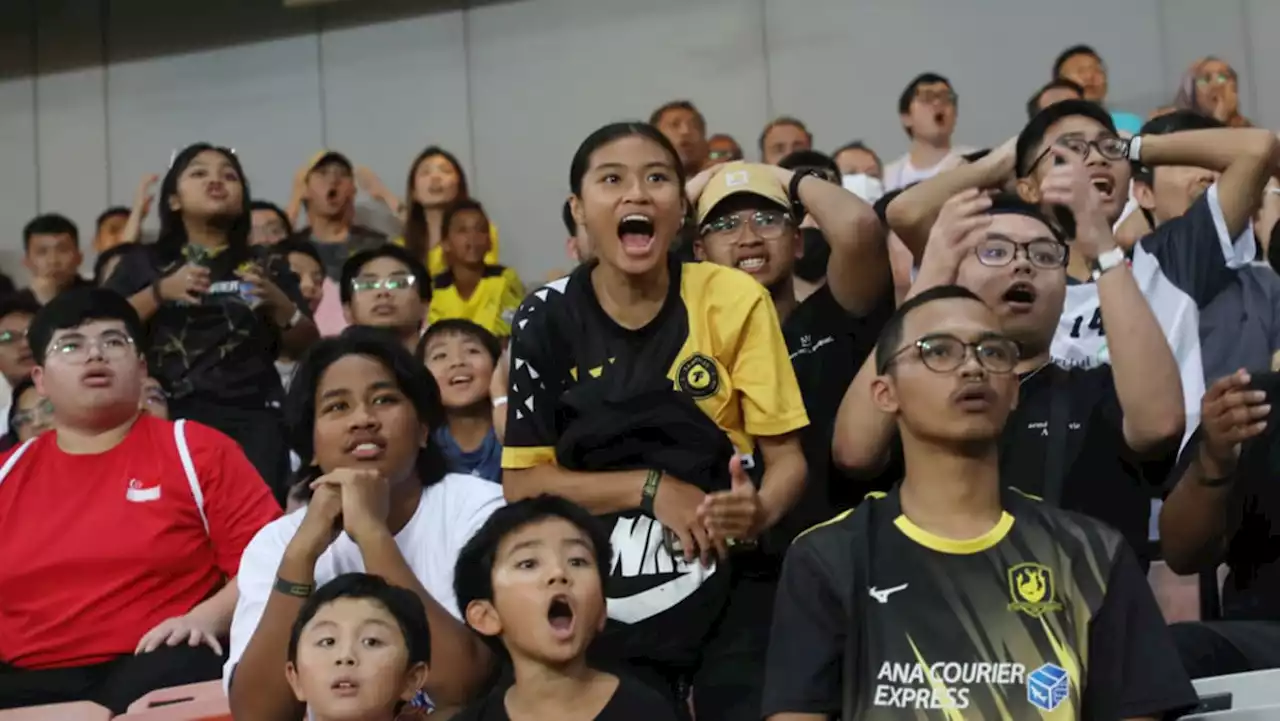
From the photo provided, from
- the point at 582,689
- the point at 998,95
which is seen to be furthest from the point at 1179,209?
the point at 998,95

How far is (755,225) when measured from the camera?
3.43 m

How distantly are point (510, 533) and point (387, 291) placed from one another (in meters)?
2.44

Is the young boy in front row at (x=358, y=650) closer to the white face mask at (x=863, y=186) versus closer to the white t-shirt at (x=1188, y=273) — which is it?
the white t-shirt at (x=1188, y=273)

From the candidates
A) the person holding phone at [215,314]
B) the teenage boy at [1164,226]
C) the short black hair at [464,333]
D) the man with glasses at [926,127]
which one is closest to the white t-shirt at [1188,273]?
the teenage boy at [1164,226]

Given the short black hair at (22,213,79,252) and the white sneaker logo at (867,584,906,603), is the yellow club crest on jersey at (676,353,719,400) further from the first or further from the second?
the short black hair at (22,213,79,252)

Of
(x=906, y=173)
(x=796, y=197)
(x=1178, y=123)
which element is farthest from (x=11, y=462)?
(x=906, y=173)

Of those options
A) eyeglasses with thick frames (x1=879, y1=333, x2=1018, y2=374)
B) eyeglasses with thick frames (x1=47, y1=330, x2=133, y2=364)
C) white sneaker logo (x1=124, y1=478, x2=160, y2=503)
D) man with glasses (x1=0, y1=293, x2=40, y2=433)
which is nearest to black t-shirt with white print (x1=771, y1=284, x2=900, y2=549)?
eyeglasses with thick frames (x1=879, y1=333, x2=1018, y2=374)

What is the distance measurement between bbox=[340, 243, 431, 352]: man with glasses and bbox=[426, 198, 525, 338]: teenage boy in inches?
43.7

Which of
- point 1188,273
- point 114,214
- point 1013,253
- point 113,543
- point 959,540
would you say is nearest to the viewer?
point 959,540

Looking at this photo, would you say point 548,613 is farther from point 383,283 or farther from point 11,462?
point 383,283

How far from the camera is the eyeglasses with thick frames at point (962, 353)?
2.44 m

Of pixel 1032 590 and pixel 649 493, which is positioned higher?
pixel 649 493

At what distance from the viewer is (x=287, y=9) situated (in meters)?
8.95

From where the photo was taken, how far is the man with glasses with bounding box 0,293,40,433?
18.4 ft
